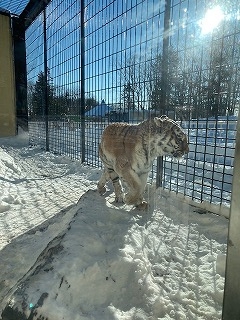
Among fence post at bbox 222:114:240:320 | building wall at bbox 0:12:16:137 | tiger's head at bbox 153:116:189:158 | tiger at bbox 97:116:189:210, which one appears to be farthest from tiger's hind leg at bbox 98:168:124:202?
building wall at bbox 0:12:16:137

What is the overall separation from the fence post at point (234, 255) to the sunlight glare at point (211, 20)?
211 centimetres

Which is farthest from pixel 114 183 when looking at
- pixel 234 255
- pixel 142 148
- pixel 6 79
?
pixel 6 79

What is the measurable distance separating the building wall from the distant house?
619cm

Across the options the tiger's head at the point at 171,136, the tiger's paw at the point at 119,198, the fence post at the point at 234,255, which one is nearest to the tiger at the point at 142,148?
the tiger's head at the point at 171,136

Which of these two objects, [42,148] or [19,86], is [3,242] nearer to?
[42,148]

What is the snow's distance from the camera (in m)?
1.25

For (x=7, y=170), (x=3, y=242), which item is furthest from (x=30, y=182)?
(x=3, y=242)

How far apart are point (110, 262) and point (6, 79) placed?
400 inches

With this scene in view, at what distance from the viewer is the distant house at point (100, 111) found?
460 cm

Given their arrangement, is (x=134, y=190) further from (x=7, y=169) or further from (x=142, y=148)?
(x=7, y=169)

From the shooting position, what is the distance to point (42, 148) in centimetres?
857

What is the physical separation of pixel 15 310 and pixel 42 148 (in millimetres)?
7754

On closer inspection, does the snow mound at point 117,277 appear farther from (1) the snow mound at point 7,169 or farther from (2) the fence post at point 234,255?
(1) the snow mound at point 7,169

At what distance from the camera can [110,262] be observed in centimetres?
154
